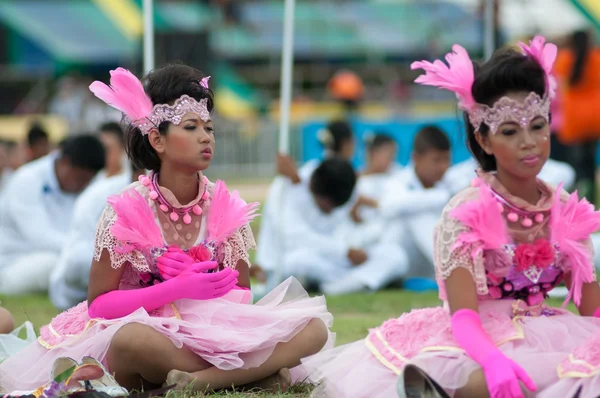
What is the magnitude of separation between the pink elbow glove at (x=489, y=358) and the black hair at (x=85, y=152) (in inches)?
178

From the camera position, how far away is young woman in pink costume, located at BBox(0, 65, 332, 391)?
13.4 ft

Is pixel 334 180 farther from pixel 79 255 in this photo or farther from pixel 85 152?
pixel 79 255

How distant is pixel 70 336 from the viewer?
13.9 ft

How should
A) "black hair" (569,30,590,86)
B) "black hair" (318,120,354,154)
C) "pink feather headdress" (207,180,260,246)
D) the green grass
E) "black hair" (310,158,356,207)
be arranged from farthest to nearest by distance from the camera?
"black hair" (569,30,590,86) → "black hair" (318,120,354,154) → "black hair" (310,158,356,207) → the green grass → "pink feather headdress" (207,180,260,246)

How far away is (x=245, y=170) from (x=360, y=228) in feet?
35.0

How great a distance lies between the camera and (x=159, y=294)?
4090mm

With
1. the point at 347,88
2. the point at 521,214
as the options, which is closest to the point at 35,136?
the point at 521,214

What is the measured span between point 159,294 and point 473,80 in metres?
1.47

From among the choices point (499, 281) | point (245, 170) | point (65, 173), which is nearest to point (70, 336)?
point (499, 281)

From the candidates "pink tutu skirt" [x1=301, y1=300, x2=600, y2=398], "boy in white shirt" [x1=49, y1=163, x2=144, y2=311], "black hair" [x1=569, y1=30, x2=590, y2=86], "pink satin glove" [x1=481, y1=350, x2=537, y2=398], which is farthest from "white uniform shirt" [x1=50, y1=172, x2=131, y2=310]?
"black hair" [x1=569, y1=30, x2=590, y2=86]

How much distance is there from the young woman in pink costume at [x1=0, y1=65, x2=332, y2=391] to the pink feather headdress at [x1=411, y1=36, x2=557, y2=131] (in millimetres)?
1032

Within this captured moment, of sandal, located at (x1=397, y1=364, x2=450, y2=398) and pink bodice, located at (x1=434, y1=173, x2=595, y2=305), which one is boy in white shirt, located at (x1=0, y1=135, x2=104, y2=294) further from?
sandal, located at (x1=397, y1=364, x2=450, y2=398)

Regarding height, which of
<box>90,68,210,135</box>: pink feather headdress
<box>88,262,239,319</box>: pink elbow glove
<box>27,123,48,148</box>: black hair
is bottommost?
<box>88,262,239,319</box>: pink elbow glove

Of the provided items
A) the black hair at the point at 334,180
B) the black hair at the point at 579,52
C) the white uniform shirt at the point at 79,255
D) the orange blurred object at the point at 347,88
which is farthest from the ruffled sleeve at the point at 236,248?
the orange blurred object at the point at 347,88
